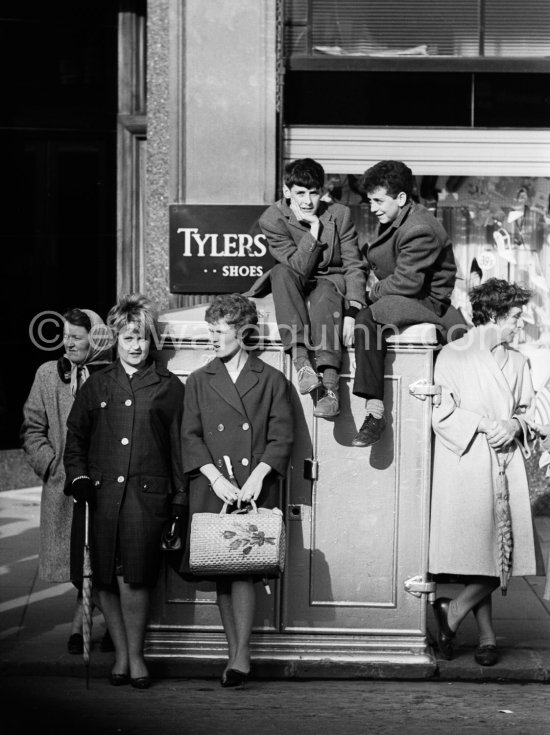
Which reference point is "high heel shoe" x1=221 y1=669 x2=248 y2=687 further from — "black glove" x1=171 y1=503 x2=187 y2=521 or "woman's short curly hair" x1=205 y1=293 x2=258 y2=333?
"woman's short curly hair" x1=205 y1=293 x2=258 y2=333

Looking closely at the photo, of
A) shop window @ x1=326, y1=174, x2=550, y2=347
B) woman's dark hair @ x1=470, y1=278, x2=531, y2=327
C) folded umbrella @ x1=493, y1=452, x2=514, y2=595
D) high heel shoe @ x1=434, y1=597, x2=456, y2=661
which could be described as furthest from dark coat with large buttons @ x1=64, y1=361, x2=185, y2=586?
shop window @ x1=326, y1=174, x2=550, y2=347

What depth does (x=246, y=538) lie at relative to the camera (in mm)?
6336

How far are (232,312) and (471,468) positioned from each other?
149 centimetres

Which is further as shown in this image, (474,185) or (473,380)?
(474,185)

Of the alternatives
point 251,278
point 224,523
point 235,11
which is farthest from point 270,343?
point 235,11

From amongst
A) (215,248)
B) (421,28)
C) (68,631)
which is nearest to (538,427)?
(68,631)

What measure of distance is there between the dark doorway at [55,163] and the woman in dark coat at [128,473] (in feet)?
16.3

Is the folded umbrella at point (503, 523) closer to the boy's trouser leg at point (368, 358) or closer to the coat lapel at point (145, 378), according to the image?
the boy's trouser leg at point (368, 358)

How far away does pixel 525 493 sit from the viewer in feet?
22.9

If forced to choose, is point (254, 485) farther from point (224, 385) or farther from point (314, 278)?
point (314, 278)

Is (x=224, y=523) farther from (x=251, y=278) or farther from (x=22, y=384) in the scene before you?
(x=22, y=384)

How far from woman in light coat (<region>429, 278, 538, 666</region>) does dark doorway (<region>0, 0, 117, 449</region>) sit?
5.26m

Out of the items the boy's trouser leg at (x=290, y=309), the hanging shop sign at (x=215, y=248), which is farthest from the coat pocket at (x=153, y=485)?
the hanging shop sign at (x=215, y=248)

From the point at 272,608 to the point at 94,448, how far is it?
1.26 metres
